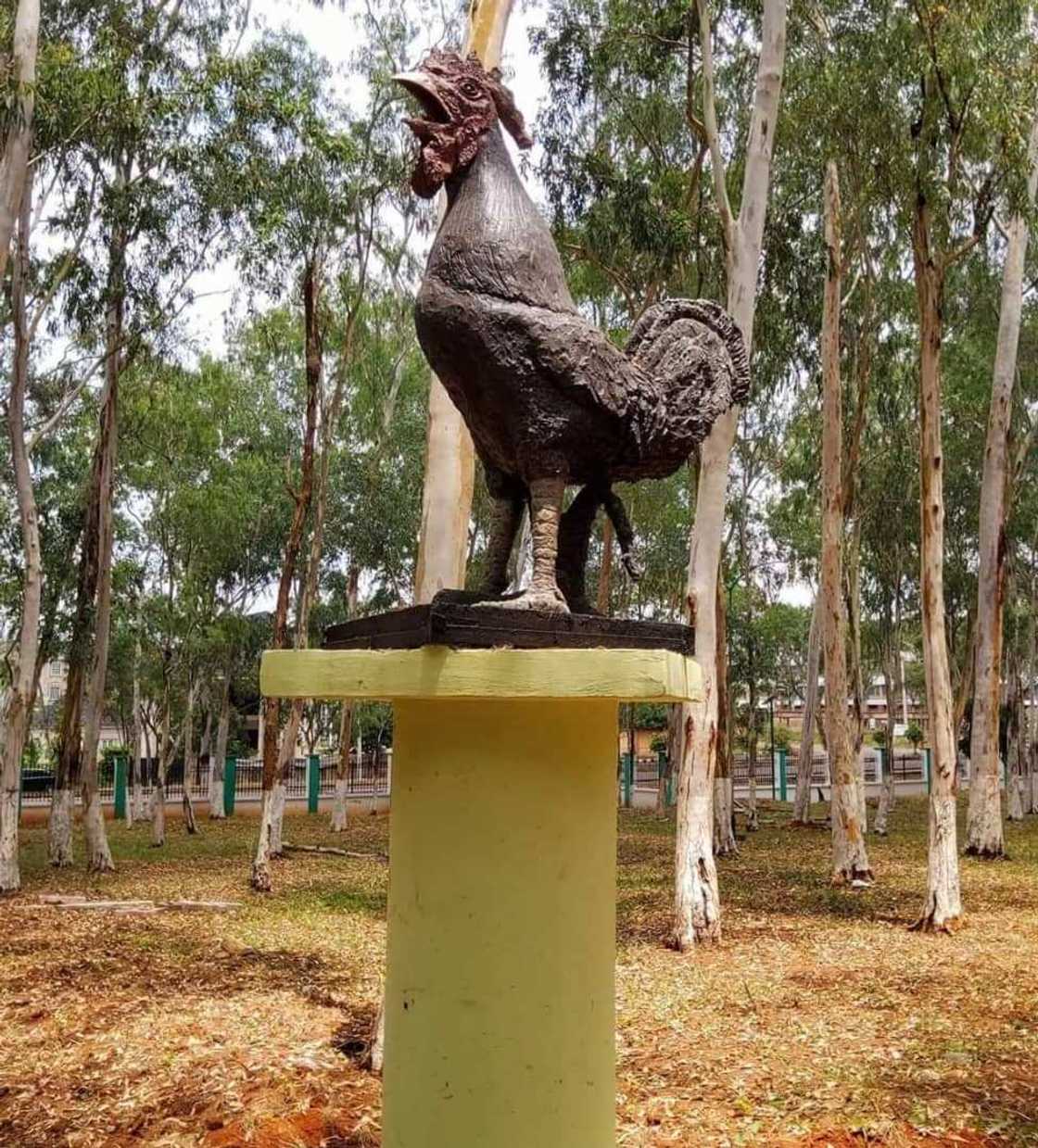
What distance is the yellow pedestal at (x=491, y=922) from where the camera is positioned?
261 cm

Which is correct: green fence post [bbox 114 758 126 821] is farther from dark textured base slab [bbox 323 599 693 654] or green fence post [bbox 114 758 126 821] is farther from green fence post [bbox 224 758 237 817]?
dark textured base slab [bbox 323 599 693 654]

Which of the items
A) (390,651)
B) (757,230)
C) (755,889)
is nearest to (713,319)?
(390,651)

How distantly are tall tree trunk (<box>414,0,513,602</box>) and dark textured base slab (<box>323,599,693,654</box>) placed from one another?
2.75m

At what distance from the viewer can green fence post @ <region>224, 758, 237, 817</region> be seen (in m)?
22.5

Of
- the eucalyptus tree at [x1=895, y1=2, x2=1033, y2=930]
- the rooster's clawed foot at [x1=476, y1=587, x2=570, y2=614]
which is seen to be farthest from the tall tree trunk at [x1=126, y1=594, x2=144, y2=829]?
the rooster's clawed foot at [x1=476, y1=587, x2=570, y2=614]

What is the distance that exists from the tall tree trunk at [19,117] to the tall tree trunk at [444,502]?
15.0 ft

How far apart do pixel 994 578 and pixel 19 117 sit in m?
11.5

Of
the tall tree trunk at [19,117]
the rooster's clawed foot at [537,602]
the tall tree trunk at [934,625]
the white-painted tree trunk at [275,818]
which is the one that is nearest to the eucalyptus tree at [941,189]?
the tall tree trunk at [934,625]

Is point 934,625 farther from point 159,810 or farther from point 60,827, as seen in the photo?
point 159,810

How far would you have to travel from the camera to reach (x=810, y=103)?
10.4 meters

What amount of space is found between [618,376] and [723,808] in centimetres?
1237

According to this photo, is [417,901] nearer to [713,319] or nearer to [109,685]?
Result: [713,319]

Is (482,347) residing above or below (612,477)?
above

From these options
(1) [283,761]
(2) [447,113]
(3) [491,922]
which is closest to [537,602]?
(3) [491,922]
